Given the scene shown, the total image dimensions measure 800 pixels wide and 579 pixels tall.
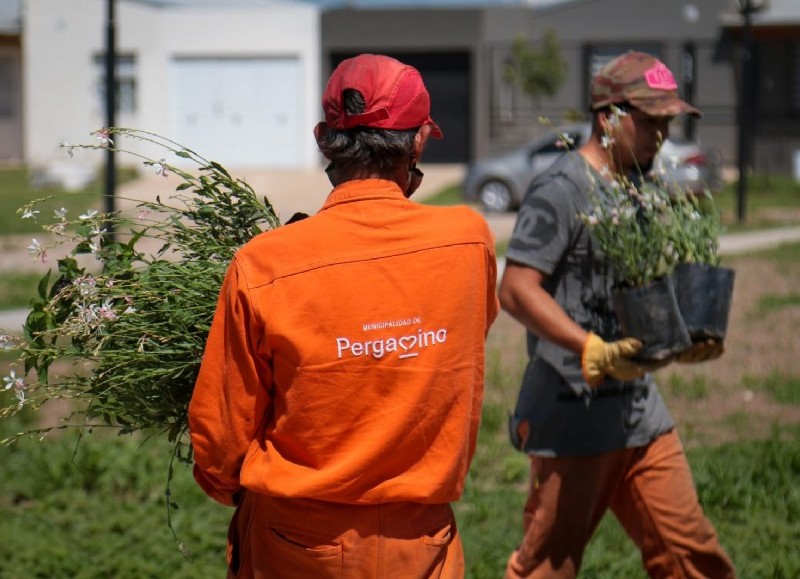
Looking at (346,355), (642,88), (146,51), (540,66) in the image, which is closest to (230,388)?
(346,355)

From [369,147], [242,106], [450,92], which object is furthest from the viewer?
[242,106]

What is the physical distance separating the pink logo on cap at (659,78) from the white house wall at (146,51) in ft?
86.9

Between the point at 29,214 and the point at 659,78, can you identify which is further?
the point at 659,78

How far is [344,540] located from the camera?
2709mm

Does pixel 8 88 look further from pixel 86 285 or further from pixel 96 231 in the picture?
pixel 86 285

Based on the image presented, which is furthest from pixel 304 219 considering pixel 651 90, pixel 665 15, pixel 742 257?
pixel 665 15

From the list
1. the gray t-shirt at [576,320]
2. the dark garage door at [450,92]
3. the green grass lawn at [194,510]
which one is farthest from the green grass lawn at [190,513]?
the dark garage door at [450,92]

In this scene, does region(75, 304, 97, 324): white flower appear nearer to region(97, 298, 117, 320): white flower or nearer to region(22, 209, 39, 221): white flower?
region(97, 298, 117, 320): white flower

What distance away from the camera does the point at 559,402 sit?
3.93m

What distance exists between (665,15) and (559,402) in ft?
86.7

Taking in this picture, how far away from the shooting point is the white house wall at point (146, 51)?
3030 cm

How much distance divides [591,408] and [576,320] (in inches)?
10.5

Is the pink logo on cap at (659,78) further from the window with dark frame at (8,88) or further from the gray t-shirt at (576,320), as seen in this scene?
the window with dark frame at (8,88)

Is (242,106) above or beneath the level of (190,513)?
above
